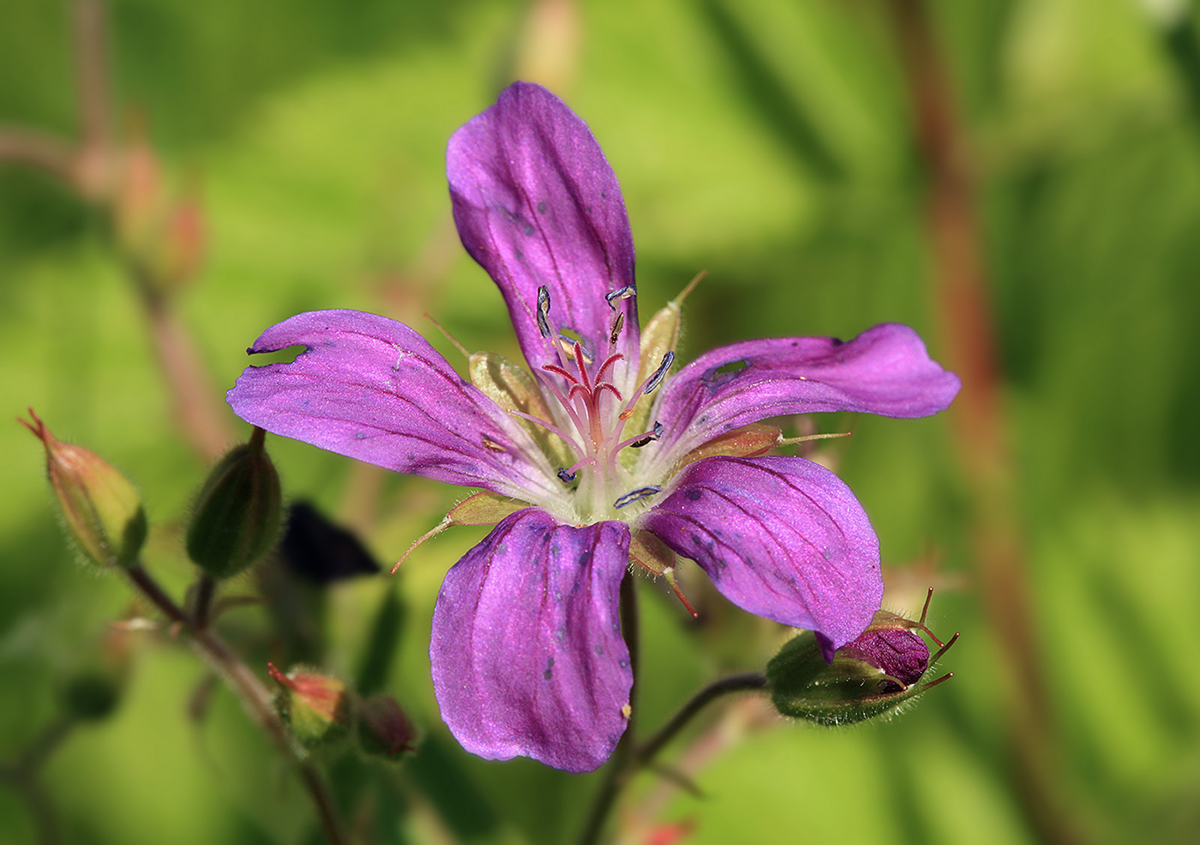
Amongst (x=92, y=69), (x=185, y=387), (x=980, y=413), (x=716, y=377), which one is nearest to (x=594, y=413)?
(x=716, y=377)

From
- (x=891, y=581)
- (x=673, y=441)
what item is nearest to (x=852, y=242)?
(x=891, y=581)

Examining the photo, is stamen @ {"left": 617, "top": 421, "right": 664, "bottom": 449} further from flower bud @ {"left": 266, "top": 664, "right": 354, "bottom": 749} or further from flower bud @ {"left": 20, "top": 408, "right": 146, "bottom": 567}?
flower bud @ {"left": 20, "top": 408, "right": 146, "bottom": 567}

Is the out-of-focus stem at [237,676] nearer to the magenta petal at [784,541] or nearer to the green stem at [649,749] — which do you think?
the green stem at [649,749]

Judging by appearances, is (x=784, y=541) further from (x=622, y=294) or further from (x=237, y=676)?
(x=237, y=676)

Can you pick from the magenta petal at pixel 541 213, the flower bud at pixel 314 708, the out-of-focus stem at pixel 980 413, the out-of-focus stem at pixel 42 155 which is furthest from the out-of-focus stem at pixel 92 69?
the out-of-focus stem at pixel 980 413

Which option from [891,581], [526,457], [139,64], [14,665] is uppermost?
[139,64]

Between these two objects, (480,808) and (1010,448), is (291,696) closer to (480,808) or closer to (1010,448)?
(480,808)
